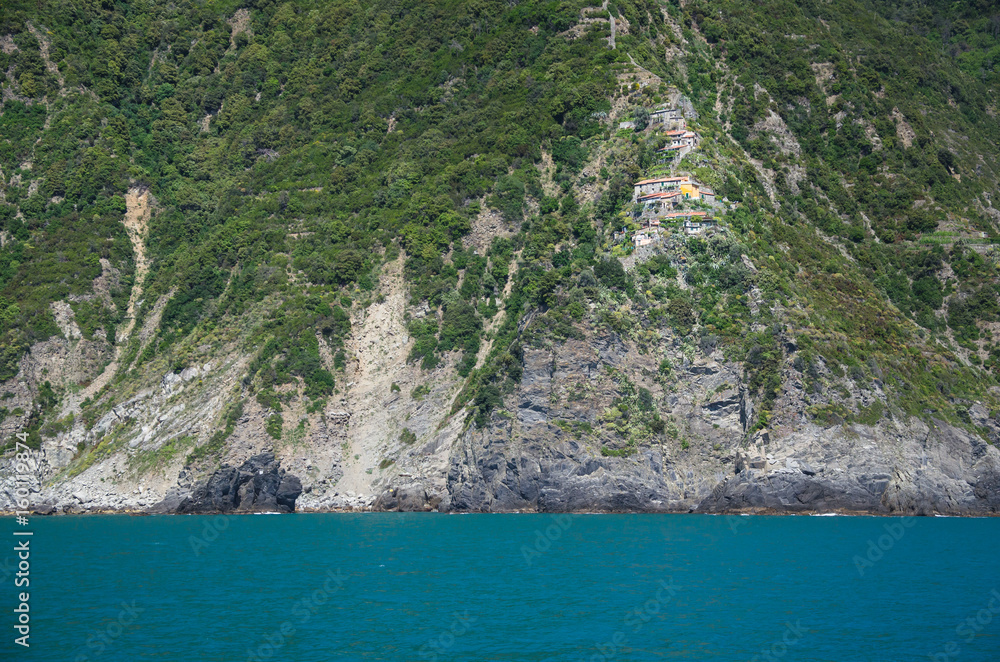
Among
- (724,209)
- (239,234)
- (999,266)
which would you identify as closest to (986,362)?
(999,266)

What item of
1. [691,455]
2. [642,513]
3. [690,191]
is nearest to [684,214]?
[690,191]

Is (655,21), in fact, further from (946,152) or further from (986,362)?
(986,362)

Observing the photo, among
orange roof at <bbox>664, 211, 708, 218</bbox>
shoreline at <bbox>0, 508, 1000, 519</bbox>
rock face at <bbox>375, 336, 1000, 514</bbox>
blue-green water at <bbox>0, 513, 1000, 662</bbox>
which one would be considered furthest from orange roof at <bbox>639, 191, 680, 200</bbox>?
blue-green water at <bbox>0, 513, 1000, 662</bbox>

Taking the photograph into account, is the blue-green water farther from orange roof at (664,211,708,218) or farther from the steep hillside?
orange roof at (664,211,708,218)

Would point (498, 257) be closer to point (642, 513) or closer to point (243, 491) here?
point (642, 513)

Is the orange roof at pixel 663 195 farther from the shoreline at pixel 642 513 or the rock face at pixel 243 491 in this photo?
the rock face at pixel 243 491
